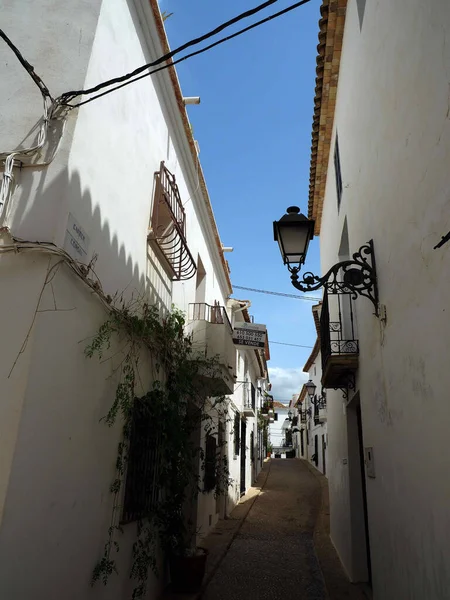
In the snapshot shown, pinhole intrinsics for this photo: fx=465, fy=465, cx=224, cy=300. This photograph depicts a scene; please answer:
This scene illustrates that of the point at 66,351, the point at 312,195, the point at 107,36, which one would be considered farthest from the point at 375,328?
the point at 312,195

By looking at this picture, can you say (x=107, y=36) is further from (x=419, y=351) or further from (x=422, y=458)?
(x=422, y=458)

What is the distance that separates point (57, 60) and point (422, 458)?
169 inches

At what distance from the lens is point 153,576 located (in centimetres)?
556

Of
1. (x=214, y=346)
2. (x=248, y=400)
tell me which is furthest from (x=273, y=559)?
(x=248, y=400)

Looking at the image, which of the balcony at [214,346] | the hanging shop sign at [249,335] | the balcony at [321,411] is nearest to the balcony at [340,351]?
the balcony at [214,346]

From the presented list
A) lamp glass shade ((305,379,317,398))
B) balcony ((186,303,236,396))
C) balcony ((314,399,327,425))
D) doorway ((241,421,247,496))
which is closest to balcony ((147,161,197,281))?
balcony ((186,303,236,396))

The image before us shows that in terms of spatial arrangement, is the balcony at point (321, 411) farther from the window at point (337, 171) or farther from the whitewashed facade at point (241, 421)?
the window at point (337, 171)

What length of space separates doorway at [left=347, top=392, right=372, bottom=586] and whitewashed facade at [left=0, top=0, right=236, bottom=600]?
2.88 meters

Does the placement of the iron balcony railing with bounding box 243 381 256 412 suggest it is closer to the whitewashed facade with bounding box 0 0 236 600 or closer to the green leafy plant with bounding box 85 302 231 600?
the green leafy plant with bounding box 85 302 231 600

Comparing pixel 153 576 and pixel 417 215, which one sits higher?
pixel 417 215

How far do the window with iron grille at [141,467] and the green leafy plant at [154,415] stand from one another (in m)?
0.03

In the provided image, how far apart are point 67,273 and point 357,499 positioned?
17.8 ft

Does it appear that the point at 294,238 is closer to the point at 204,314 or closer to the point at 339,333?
the point at 339,333

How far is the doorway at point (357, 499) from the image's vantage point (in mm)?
6371
